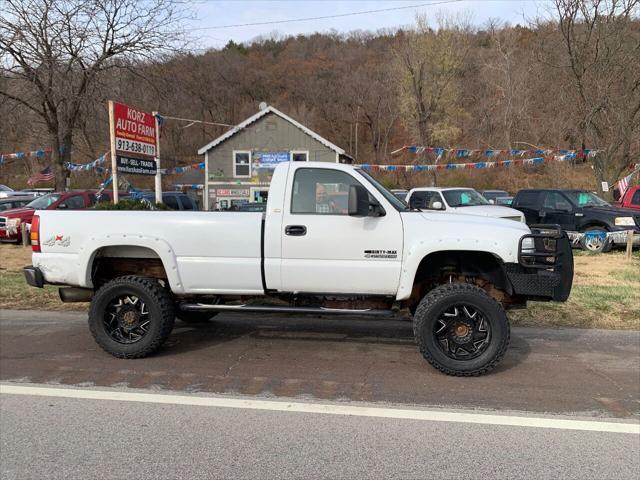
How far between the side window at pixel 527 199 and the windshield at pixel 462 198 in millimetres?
1366

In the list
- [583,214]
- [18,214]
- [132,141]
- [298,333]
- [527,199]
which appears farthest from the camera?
[18,214]

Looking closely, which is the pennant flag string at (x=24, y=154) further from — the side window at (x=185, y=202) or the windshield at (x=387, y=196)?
the windshield at (x=387, y=196)

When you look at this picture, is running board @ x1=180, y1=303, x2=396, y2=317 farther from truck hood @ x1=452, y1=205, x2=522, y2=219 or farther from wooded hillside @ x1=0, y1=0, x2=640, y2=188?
wooded hillside @ x1=0, y1=0, x2=640, y2=188

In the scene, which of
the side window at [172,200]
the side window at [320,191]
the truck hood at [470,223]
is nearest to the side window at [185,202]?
the side window at [172,200]

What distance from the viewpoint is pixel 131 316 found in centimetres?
540

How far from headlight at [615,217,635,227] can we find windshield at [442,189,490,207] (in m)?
3.29

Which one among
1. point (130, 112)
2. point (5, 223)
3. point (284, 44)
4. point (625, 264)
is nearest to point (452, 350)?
point (625, 264)

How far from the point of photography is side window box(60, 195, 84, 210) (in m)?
15.9

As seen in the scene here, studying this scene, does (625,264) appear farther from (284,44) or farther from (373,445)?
(284,44)

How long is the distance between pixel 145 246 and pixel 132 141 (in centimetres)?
730

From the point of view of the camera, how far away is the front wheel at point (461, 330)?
15.8 feet

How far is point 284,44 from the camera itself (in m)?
106

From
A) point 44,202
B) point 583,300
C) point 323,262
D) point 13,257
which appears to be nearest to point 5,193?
point 44,202

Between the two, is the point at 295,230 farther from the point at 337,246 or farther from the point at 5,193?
the point at 5,193
